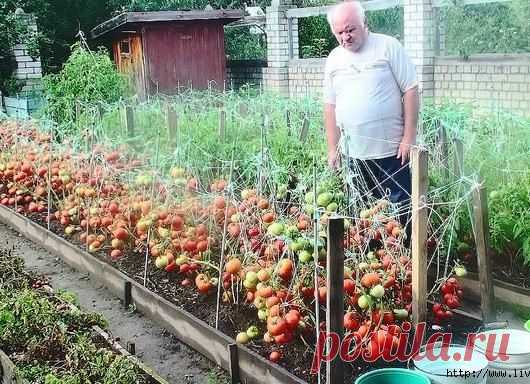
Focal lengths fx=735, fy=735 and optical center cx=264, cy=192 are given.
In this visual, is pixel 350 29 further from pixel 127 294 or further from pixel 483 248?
pixel 127 294

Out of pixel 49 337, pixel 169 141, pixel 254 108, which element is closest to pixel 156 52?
pixel 254 108

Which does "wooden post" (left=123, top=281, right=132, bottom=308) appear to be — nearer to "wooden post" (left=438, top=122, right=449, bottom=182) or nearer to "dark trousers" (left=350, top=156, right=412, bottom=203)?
"dark trousers" (left=350, top=156, right=412, bottom=203)

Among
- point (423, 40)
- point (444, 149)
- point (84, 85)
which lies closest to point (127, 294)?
point (444, 149)

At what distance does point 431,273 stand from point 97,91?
7.09 meters

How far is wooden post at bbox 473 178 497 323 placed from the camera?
348cm

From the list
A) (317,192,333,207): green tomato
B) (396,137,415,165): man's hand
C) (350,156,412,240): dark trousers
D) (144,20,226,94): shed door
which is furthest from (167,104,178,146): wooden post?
(144,20,226,94): shed door

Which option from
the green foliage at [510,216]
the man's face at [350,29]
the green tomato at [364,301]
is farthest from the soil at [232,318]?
the man's face at [350,29]

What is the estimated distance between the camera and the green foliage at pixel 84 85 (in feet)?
33.7

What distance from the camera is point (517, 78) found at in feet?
26.5

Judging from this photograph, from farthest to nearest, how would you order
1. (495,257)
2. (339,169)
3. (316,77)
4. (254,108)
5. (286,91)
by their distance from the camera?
(286,91) < (316,77) < (254,108) < (495,257) < (339,169)

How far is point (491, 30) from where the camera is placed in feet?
40.3

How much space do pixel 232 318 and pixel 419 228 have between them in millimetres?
1160

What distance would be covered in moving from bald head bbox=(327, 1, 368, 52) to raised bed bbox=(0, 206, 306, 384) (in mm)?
1712

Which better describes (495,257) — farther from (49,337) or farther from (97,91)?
(97,91)
